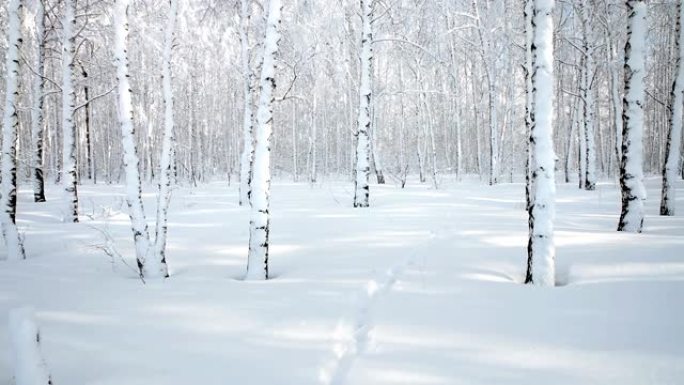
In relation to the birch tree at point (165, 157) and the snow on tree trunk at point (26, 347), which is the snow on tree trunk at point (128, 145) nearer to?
the birch tree at point (165, 157)

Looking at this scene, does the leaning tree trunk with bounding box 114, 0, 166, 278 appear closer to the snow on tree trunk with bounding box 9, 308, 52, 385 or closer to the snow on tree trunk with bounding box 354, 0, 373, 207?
the snow on tree trunk with bounding box 9, 308, 52, 385

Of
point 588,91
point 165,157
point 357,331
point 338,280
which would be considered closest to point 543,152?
point 338,280

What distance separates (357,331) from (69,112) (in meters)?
9.81

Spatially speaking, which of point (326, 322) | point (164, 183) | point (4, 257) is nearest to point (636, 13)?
point (326, 322)

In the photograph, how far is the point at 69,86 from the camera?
30.6ft

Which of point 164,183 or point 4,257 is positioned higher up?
point 164,183

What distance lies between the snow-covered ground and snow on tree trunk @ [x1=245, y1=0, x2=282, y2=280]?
0.34 m

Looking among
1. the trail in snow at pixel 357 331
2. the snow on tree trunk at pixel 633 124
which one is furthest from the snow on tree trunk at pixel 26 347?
the snow on tree trunk at pixel 633 124

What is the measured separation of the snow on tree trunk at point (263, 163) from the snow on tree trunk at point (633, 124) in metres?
5.86

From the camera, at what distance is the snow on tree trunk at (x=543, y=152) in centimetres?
411

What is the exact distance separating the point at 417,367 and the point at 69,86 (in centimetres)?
1036

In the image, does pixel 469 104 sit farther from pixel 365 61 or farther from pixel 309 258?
pixel 309 258

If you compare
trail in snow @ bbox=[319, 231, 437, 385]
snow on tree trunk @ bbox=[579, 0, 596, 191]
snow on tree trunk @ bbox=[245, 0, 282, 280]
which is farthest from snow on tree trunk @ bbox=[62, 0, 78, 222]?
snow on tree trunk @ bbox=[579, 0, 596, 191]

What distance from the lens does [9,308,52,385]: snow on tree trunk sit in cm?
187
